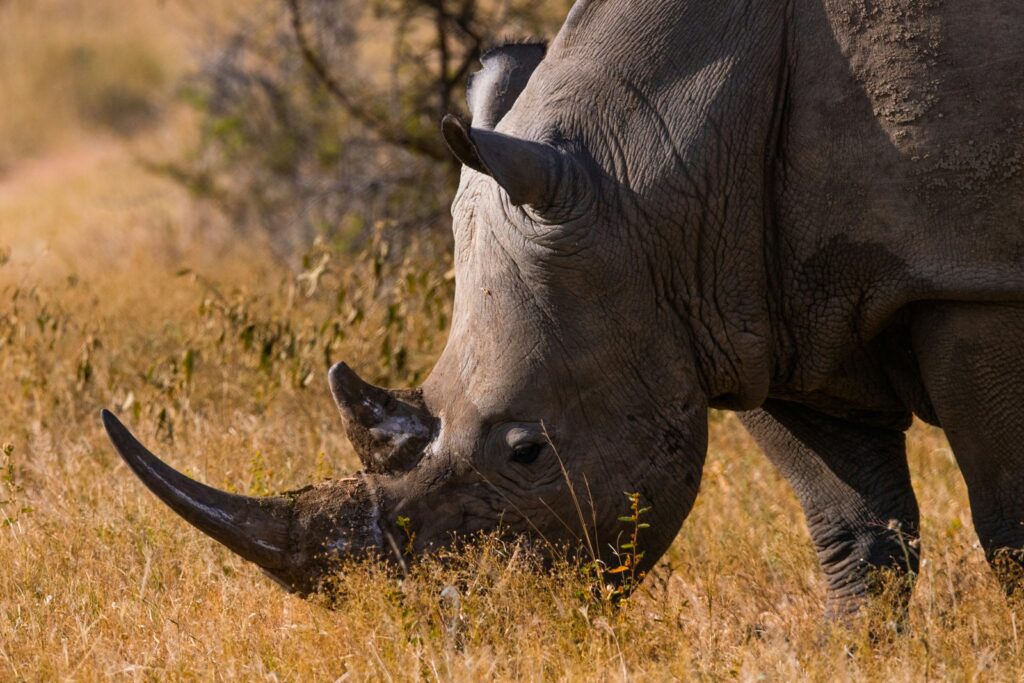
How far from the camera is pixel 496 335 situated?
4.40 m

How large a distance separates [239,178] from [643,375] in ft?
32.3

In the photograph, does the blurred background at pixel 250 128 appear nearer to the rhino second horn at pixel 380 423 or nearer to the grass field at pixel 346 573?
the grass field at pixel 346 573

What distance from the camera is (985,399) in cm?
426

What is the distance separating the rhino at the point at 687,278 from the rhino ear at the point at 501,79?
0.41m

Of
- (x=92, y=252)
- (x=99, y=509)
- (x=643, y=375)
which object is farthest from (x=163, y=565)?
(x=92, y=252)

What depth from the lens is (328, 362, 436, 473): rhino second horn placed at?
4.45m

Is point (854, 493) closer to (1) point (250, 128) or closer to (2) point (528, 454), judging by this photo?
(2) point (528, 454)

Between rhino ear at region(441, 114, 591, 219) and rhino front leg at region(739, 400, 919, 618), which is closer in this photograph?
rhino ear at region(441, 114, 591, 219)

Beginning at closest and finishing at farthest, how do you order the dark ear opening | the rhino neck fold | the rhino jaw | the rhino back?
the dark ear opening
the rhino back
the rhino jaw
the rhino neck fold

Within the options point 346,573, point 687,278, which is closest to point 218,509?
point 346,573

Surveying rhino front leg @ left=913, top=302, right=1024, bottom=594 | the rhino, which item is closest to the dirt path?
the rhino

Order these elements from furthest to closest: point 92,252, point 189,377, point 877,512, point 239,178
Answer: point 239,178
point 92,252
point 189,377
point 877,512

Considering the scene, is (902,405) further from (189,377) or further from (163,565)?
(189,377)

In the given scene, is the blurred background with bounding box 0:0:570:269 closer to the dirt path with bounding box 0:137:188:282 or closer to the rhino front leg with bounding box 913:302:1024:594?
the dirt path with bounding box 0:137:188:282
